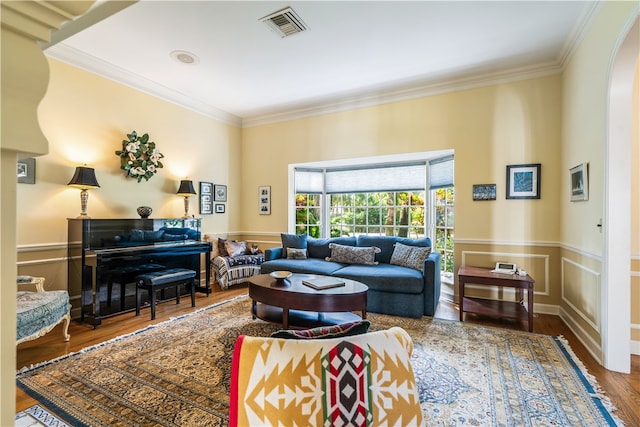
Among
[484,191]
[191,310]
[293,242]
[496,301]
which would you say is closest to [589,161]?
[484,191]

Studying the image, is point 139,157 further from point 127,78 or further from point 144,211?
point 127,78

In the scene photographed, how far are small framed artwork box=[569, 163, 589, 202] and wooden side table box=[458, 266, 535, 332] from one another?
2.99 ft

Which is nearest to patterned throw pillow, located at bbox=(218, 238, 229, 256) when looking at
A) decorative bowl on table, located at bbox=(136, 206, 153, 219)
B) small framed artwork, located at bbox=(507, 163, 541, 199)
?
decorative bowl on table, located at bbox=(136, 206, 153, 219)

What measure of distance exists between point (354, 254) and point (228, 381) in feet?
8.30

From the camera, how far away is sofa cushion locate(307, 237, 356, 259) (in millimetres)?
4649

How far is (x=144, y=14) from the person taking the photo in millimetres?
2684

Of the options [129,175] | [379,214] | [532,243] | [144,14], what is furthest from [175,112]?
[532,243]

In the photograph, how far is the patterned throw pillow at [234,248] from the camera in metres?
4.87

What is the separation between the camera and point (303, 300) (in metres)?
2.73

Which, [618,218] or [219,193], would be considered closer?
[618,218]

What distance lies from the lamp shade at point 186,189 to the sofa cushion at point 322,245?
75.3 inches

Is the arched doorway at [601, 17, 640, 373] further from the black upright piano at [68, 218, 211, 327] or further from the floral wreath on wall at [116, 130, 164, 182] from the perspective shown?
the floral wreath on wall at [116, 130, 164, 182]

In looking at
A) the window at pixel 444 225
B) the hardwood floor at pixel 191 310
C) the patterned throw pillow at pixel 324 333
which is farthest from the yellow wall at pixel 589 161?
the patterned throw pillow at pixel 324 333

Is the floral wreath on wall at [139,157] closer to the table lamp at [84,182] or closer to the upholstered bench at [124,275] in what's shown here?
the table lamp at [84,182]
